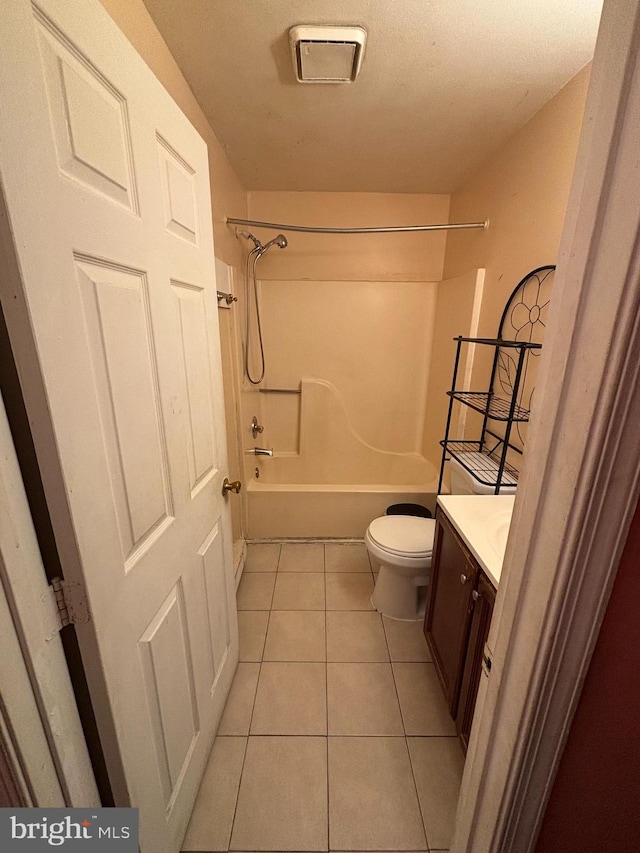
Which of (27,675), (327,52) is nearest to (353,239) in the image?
(327,52)

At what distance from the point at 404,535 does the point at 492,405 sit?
2.66ft

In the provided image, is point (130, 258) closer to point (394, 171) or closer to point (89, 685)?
point (89, 685)

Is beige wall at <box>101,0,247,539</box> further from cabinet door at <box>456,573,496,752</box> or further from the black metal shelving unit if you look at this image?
cabinet door at <box>456,573,496,752</box>

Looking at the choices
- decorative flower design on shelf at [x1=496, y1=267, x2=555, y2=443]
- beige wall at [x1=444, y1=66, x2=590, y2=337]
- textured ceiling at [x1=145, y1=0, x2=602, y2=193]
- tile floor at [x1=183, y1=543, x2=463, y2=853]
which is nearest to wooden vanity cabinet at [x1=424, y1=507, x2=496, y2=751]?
tile floor at [x1=183, y1=543, x2=463, y2=853]

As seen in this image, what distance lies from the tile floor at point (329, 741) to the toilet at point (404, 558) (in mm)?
91

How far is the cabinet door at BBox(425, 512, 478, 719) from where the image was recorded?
1.11m

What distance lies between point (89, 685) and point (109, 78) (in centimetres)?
111

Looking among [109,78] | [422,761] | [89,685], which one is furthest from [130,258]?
[422,761]

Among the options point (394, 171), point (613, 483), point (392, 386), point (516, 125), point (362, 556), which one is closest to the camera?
point (613, 483)

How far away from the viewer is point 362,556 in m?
2.26

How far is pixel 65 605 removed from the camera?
22.9 inches

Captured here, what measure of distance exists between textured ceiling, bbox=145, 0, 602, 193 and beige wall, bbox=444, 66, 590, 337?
0.25 ft

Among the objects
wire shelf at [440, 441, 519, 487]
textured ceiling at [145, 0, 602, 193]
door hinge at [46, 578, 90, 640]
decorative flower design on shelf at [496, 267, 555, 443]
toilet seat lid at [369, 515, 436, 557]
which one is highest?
textured ceiling at [145, 0, 602, 193]

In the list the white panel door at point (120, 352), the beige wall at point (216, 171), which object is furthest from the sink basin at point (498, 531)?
the beige wall at point (216, 171)
